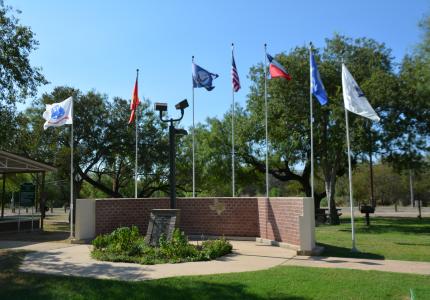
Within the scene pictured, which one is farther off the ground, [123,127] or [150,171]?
[123,127]

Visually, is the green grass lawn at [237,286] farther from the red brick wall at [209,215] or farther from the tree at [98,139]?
the tree at [98,139]

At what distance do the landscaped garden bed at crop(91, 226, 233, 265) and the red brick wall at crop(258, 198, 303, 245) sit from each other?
2116 millimetres

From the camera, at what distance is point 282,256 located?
41.2ft

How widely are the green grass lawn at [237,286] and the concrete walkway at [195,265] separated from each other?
0.64 metres

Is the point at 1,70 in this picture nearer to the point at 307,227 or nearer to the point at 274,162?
the point at 307,227

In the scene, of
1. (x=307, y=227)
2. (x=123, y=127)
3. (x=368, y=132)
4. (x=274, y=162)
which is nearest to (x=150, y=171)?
(x=123, y=127)

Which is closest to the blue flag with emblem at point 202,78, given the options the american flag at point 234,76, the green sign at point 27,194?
the american flag at point 234,76

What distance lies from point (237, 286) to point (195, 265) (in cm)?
256

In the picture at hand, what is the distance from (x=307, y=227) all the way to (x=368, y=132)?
1253cm

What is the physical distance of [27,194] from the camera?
22.2 meters

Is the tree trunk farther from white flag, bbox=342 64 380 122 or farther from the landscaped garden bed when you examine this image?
the landscaped garden bed

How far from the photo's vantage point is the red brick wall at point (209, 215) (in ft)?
51.8

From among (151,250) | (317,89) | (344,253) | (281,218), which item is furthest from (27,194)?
(344,253)

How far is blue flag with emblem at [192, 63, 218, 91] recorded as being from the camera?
18797mm
